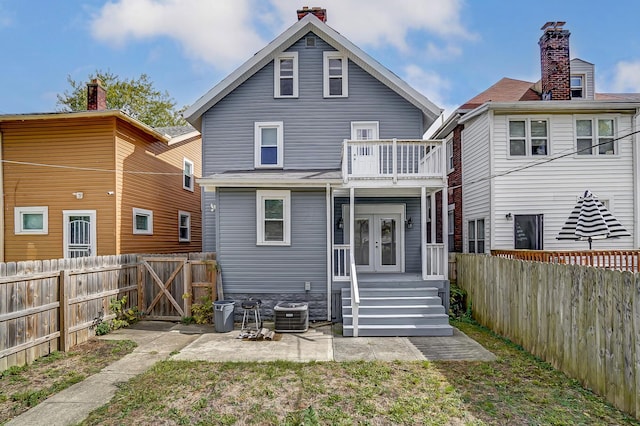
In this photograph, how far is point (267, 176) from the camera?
10.0 m

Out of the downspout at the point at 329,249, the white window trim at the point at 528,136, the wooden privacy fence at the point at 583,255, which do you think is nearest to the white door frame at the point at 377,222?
the downspout at the point at 329,249

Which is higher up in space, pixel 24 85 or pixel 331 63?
pixel 24 85

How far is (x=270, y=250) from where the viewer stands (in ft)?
32.9

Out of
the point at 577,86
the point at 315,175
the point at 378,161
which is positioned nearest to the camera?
the point at 378,161

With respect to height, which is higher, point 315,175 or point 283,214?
point 315,175

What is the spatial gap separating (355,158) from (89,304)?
718cm

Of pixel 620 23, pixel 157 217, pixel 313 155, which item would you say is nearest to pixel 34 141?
pixel 157 217

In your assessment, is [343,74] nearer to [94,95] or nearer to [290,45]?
[290,45]

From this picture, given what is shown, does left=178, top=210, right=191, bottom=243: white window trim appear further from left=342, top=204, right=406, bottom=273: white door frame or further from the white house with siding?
the white house with siding

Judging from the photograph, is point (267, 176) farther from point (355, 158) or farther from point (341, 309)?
point (341, 309)

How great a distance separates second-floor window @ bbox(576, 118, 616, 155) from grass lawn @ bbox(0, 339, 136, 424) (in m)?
13.9

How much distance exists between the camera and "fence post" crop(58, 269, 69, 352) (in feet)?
22.9

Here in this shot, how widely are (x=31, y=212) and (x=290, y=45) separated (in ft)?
31.3

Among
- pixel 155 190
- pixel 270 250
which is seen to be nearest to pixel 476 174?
pixel 270 250
